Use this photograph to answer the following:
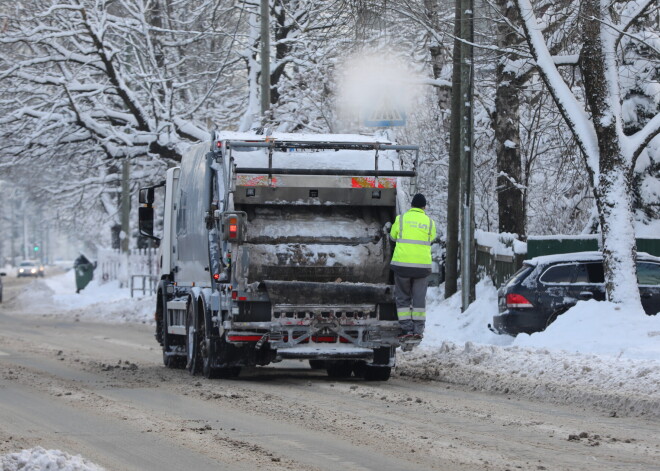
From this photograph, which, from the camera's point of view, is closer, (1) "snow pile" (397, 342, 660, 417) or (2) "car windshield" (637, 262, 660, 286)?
(1) "snow pile" (397, 342, 660, 417)

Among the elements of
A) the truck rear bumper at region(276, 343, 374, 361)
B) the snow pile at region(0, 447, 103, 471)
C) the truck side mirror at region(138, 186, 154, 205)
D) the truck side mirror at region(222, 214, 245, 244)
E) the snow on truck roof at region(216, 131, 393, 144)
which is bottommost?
the snow pile at region(0, 447, 103, 471)

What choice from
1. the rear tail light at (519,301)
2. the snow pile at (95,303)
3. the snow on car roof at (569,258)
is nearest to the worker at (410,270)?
the rear tail light at (519,301)

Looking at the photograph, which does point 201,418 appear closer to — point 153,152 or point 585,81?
point 585,81

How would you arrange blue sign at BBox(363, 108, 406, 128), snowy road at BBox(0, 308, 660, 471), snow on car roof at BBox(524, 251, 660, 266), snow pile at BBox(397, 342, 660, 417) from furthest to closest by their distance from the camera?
blue sign at BBox(363, 108, 406, 128), snow on car roof at BBox(524, 251, 660, 266), snow pile at BBox(397, 342, 660, 417), snowy road at BBox(0, 308, 660, 471)

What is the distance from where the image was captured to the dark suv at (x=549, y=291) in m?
17.1

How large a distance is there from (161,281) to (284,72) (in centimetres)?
1522

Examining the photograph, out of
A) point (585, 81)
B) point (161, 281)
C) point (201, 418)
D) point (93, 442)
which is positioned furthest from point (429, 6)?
point (93, 442)

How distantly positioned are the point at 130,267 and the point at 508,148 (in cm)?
2257

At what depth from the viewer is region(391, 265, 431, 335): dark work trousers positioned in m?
13.6

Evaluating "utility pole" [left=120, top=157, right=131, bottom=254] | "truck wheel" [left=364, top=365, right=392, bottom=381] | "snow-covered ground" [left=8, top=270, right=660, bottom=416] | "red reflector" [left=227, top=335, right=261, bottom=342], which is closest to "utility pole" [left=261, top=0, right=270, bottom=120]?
"snow-covered ground" [left=8, top=270, right=660, bottom=416]

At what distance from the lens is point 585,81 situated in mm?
16734

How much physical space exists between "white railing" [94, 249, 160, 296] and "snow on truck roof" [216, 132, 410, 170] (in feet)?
75.8

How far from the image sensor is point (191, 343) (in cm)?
1488

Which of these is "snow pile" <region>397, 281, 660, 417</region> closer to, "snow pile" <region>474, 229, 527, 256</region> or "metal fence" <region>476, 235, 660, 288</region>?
"metal fence" <region>476, 235, 660, 288</region>
